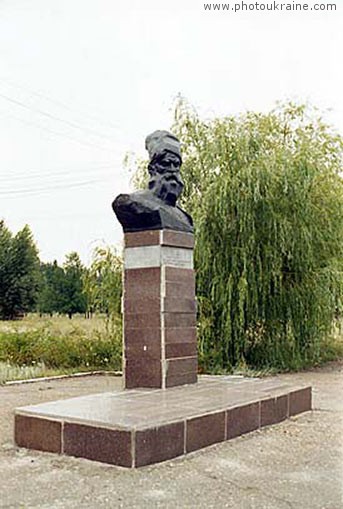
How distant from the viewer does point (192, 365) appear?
5.59 m

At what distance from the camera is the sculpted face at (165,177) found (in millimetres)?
5594

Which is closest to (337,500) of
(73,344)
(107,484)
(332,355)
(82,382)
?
(107,484)

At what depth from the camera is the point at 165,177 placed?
5.61 metres

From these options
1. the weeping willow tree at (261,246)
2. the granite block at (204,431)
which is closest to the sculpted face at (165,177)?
the granite block at (204,431)

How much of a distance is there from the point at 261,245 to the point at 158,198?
3.41 metres

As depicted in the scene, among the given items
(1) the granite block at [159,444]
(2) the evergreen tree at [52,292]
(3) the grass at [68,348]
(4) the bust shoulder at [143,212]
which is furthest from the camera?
(2) the evergreen tree at [52,292]

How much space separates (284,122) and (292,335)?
3.09 metres

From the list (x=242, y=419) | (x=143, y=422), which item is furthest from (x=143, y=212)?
(x=143, y=422)

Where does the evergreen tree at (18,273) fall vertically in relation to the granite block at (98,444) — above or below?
above

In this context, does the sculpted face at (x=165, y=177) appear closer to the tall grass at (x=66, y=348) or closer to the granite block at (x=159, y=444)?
the granite block at (x=159, y=444)

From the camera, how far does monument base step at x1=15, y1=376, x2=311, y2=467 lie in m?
3.67

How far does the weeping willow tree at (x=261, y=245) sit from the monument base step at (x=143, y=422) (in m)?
3.56

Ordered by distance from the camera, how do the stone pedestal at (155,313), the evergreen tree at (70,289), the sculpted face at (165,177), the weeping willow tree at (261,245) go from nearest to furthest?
the stone pedestal at (155,313) < the sculpted face at (165,177) < the weeping willow tree at (261,245) < the evergreen tree at (70,289)

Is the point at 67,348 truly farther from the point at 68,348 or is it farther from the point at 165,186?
the point at 165,186
